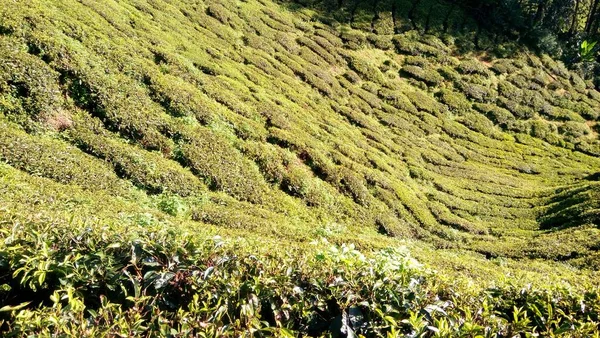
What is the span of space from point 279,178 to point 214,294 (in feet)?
39.5

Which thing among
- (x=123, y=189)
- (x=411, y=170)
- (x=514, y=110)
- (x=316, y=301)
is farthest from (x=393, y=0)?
(x=316, y=301)

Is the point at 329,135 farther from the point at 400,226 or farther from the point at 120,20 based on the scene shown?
the point at 120,20

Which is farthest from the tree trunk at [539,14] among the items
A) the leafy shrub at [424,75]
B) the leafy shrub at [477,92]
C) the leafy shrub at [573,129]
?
the leafy shrub at [424,75]

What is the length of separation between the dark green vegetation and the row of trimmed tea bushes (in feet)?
0.08

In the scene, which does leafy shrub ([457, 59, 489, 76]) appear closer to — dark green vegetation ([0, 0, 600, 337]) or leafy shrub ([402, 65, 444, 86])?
dark green vegetation ([0, 0, 600, 337])

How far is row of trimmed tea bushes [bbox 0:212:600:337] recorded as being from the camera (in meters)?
3.71

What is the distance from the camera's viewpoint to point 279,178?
1611cm

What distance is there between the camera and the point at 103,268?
4105 mm

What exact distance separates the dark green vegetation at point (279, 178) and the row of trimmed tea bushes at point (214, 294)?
0.03 m

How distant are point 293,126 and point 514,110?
91.1 ft

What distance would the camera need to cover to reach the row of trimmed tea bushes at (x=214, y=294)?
3711mm

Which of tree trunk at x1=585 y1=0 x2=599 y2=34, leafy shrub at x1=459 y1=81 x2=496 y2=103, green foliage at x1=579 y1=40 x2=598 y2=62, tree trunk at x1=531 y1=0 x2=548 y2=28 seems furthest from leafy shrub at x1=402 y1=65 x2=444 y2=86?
tree trunk at x1=585 y1=0 x2=599 y2=34

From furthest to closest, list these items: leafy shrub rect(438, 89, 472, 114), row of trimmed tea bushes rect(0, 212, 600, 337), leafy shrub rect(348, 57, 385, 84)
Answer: leafy shrub rect(438, 89, 472, 114) → leafy shrub rect(348, 57, 385, 84) → row of trimmed tea bushes rect(0, 212, 600, 337)

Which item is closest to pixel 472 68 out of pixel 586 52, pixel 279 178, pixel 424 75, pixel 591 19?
pixel 424 75
